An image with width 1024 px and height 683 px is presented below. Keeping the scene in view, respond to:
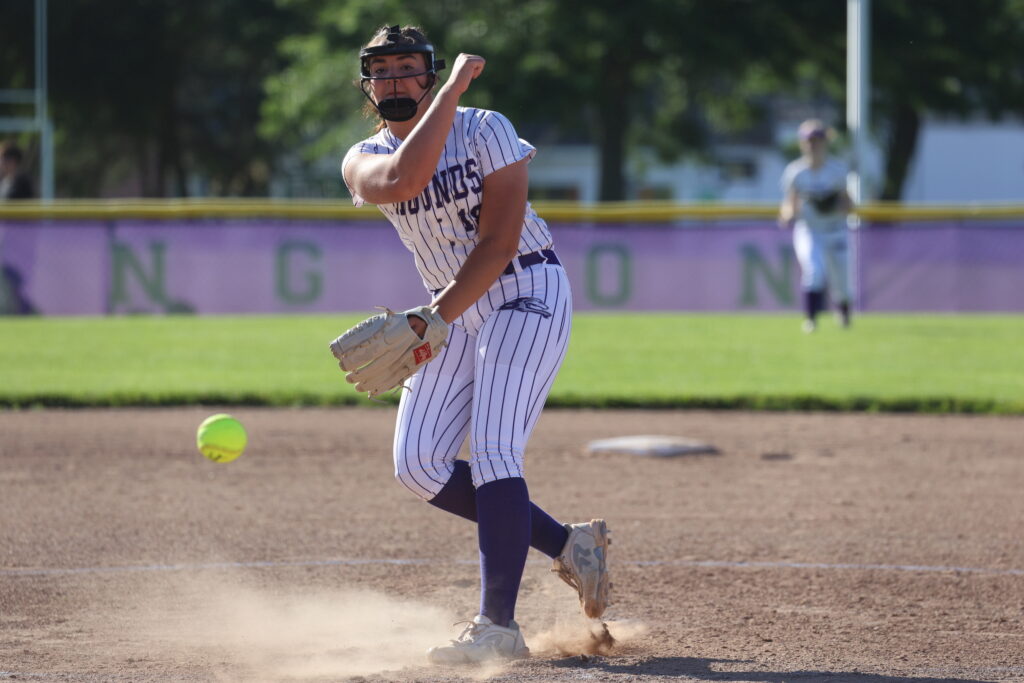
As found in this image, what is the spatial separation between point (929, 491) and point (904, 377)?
151 inches

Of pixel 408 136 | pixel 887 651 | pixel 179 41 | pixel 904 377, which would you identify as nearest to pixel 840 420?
pixel 904 377

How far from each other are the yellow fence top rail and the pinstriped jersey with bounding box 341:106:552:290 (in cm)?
1010

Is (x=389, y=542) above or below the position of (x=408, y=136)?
below

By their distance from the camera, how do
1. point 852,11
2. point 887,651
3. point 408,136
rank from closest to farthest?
point 408,136
point 887,651
point 852,11

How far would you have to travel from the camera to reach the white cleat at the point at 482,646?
11.3 ft

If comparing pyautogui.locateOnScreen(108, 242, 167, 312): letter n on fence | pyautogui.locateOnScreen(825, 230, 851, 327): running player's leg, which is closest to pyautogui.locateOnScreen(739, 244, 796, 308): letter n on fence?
pyautogui.locateOnScreen(825, 230, 851, 327): running player's leg

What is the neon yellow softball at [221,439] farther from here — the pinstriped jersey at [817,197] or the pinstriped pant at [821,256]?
the pinstriped jersey at [817,197]

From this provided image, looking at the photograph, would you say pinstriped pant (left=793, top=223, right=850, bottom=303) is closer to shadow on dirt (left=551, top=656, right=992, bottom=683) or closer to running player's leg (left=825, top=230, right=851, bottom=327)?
running player's leg (left=825, top=230, right=851, bottom=327)

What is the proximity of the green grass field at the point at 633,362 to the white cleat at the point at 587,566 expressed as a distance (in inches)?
206

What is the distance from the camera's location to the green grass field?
905cm

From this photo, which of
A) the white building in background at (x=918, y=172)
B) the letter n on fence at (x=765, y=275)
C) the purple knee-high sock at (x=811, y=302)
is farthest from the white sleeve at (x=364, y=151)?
the white building in background at (x=918, y=172)

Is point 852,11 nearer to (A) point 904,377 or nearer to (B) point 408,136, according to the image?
(A) point 904,377

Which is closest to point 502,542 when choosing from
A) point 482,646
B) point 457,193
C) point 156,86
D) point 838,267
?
point 482,646

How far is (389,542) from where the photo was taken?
17.1 feet
